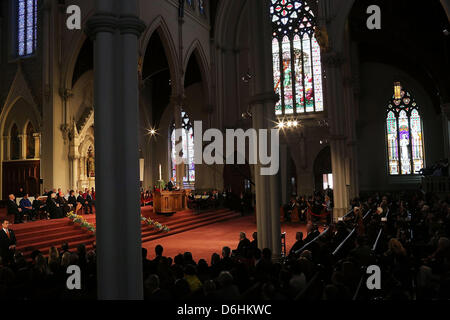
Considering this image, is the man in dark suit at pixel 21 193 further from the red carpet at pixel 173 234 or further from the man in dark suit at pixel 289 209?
the man in dark suit at pixel 289 209

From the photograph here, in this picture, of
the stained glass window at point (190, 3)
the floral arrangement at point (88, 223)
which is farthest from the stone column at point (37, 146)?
the stained glass window at point (190, 3)

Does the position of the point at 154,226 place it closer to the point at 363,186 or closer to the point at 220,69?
the point at 220,69

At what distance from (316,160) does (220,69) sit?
26.7 feet

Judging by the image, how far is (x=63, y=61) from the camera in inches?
669

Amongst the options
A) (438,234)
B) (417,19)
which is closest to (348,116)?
(417,19)

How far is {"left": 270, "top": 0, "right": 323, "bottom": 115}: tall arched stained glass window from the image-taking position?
866 inches

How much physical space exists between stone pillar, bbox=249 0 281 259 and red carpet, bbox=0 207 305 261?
8.35 ft

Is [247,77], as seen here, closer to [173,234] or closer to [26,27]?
[26,27]

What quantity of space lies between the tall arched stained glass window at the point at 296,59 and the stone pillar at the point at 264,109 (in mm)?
15373

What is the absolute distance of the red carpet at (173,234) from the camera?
9891 mm

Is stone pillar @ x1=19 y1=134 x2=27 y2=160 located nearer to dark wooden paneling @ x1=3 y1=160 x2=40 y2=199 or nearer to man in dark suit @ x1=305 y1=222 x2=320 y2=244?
dark wooden paneling @ x1=3 y1=160 x2=40 y2=199

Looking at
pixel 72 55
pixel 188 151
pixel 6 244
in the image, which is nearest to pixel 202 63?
pixel 188 151

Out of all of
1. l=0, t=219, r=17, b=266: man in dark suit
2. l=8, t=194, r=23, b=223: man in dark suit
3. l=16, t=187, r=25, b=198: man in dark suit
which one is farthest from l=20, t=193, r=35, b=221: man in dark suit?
l=16, t=187, r=25, b=198: man in dark suit

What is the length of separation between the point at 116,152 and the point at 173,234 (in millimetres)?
9280
